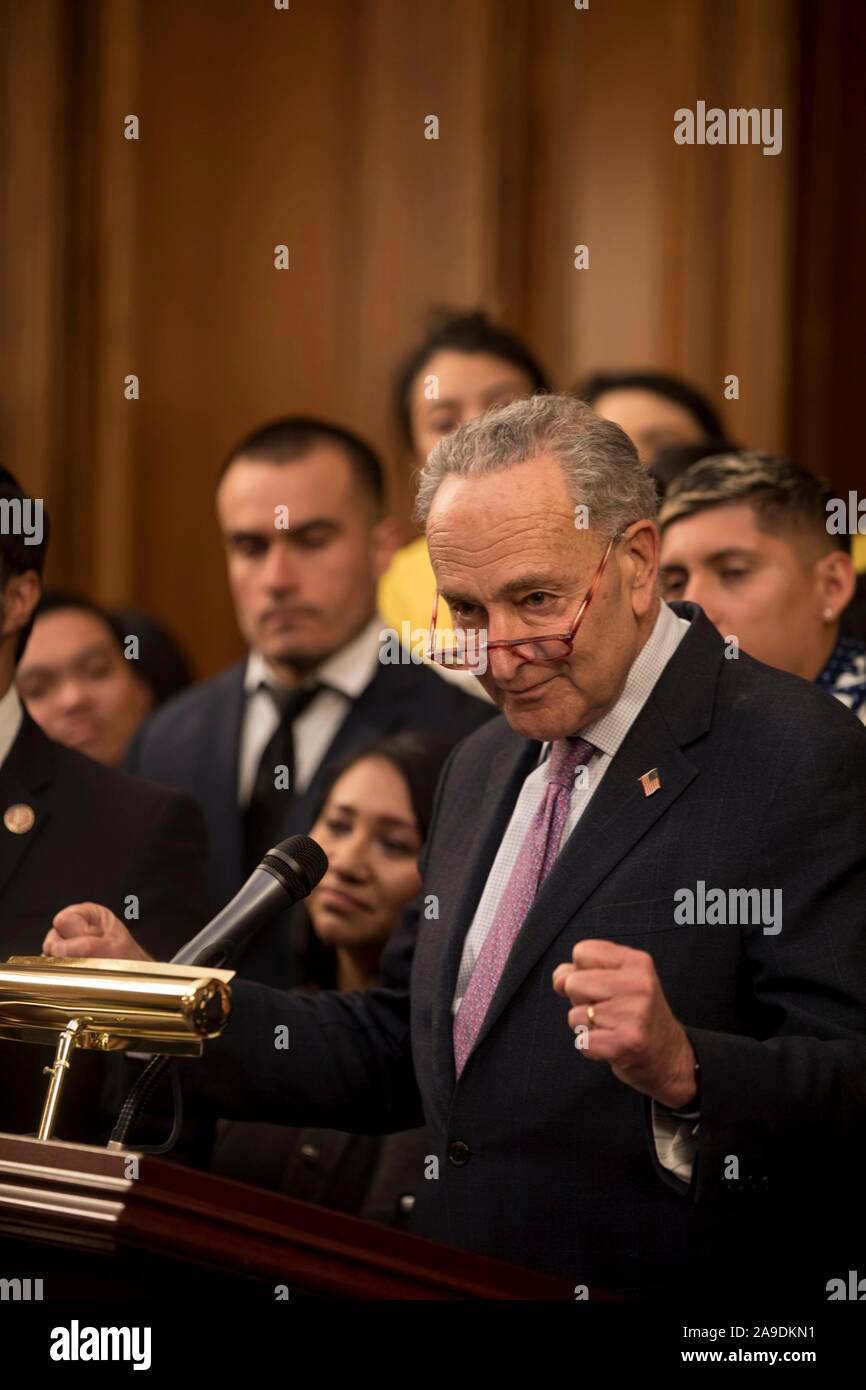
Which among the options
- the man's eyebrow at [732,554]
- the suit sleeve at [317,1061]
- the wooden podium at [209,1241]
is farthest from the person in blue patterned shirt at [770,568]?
the wooden podium at [209,1241]

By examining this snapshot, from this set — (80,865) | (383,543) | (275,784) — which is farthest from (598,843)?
(383,543)

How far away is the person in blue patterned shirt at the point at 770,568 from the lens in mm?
2689

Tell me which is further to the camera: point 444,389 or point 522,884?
point 444,389

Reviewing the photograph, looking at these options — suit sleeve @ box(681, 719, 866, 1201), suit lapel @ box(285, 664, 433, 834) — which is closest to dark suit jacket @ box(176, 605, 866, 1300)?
suit sleeve @ box(681, 719, 866, 1201)

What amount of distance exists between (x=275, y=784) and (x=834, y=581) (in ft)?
3.77

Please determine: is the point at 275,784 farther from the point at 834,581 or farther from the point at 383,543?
the point at 834,581

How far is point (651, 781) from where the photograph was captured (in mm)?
1924

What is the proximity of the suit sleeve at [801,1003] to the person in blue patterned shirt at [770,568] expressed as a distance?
799mm

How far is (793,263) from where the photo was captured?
4703 mm

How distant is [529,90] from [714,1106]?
12.5 ft

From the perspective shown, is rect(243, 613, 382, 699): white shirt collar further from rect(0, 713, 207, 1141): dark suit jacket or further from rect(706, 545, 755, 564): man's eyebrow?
rect(0, 713, 207, 1141): dark suit jacket

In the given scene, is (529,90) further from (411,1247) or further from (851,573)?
(411,1247)

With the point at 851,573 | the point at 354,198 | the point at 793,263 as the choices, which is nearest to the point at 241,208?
the point at 354,198

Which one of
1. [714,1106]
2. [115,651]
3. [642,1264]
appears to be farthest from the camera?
[115,651]
